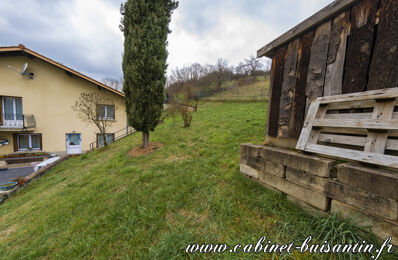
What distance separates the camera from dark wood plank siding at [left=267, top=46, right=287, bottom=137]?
2.17 metres

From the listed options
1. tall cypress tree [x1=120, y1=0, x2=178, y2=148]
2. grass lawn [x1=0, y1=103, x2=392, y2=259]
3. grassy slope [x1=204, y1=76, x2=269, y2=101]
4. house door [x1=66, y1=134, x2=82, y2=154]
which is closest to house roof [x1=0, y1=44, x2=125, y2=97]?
house door [x1=66, y1=134, x2=82, y2=154]

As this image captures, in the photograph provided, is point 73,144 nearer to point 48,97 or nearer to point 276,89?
point 48,97

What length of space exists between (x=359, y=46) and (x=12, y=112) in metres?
16.6

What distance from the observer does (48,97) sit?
980 centimetres

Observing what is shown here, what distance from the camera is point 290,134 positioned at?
2.01m

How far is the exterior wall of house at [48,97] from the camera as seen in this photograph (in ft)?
30.0

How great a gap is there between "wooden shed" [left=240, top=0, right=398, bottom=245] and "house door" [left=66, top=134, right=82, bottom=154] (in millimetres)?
13213

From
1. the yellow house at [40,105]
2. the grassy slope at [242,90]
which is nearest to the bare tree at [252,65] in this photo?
the grassy slope at [242,90]

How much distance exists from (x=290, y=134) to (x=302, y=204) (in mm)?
922

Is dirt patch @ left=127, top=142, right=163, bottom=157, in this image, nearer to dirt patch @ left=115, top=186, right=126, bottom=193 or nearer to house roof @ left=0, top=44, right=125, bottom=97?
dirt patch @ left=115, top=186, right=126, bottom=193

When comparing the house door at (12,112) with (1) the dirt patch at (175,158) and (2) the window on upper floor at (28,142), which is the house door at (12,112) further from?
(1) the dirt patch at (175,158)

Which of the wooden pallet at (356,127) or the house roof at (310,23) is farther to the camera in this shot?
the house roof at (310,23)

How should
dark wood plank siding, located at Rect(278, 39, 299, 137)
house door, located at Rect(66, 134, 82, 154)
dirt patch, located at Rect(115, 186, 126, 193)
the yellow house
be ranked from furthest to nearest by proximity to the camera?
house door, located at Rect(66, 134, 82, 154) < the yellow house < dirt patch, located at Rect(115, 186, 126, 193) < dark wood plank siding, located at Rect(278, 39, 299, 137)

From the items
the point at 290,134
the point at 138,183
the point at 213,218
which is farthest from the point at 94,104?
the point at 290,134
